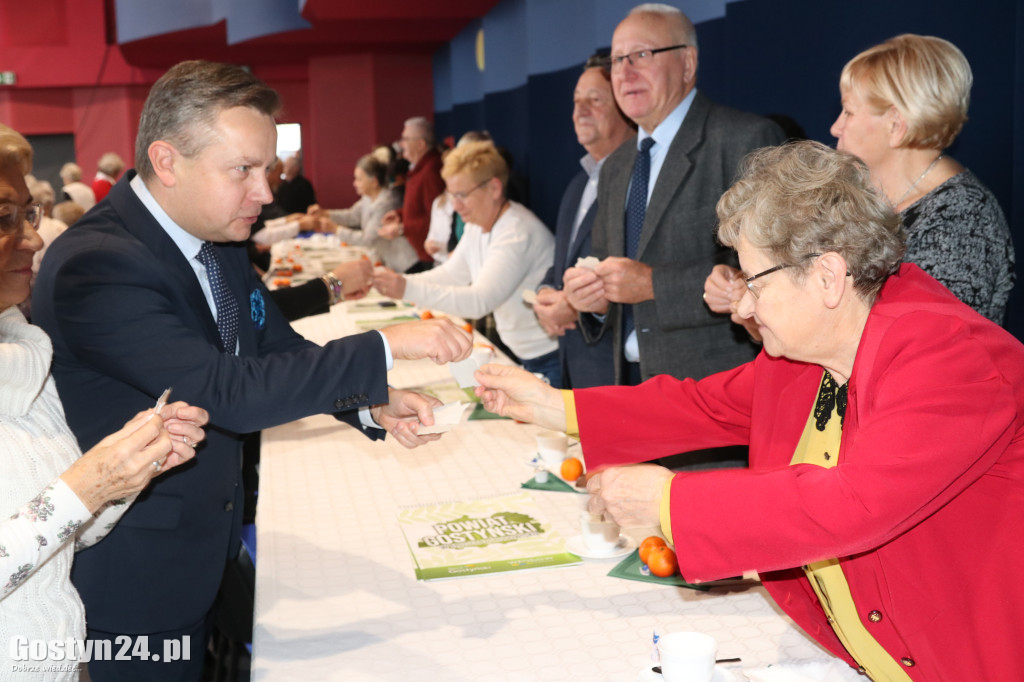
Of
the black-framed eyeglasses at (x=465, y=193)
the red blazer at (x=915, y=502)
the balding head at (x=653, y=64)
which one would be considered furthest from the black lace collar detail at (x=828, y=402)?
the black-framed eyeglasses at (x=465, y=193)

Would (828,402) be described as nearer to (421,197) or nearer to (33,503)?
(33,503)

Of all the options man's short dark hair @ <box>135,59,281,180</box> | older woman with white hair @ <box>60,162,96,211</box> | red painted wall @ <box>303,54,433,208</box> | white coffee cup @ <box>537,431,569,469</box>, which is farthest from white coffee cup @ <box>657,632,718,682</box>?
red painted wall @ <box>303,54,433,208</box>

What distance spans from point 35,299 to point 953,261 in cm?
215

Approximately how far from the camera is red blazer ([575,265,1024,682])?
1284 mm

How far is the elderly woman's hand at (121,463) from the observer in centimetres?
147

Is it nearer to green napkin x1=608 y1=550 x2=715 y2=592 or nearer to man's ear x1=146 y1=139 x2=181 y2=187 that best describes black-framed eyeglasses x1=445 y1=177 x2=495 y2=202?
man's ear x1=146 y1=139 x2=181 y2=187

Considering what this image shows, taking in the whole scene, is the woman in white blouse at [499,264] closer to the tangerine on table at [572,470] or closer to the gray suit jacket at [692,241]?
the gray suit jacket at [692,241]

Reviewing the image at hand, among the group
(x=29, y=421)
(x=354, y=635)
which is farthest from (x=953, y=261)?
(x=29, y=421)

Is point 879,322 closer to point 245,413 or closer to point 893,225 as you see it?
point 893,225

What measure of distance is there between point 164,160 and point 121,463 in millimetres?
722

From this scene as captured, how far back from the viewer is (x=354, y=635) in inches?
65.4

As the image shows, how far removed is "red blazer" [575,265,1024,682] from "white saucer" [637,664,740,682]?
0.49 feet

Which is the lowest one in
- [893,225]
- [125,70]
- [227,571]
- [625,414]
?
[227,571]

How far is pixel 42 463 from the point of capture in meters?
1.60
